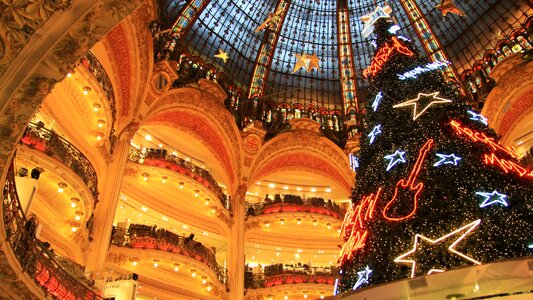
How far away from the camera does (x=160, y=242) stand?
20.3 meters

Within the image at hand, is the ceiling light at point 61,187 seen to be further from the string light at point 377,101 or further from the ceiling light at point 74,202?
the string light at point 377,101

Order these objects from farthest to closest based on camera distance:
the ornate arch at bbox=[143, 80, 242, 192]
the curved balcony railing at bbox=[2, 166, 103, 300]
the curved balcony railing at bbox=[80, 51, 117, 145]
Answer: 1. the ornate arch at bbox=[143, 80, 242, 192]
2. the curved balcony railing at bbox=[80, 51, 117, 145]
3. the curved balcony railing at bbox=[2, 166, 103, 300]

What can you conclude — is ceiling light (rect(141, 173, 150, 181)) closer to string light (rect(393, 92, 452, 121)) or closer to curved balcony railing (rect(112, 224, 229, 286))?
curved balcony railing (rect(112, 224, 229, 286))

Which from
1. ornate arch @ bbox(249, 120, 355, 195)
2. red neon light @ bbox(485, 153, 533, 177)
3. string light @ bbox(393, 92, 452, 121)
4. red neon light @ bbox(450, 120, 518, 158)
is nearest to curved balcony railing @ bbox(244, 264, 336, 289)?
ornate arch @ bbox(249, 120, 355, 195)

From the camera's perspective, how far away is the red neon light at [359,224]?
9359 mm

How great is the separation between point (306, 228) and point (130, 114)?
1313 cm

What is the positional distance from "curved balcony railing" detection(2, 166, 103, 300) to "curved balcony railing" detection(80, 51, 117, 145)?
7.85 m

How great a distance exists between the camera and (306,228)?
92.2ft

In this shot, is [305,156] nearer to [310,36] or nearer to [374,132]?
[310,36]

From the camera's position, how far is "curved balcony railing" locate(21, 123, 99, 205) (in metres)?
14.2

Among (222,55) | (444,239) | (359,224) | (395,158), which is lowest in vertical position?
(444,239)

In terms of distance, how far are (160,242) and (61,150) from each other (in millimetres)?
6852

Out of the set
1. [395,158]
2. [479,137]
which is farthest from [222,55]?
[479,137]

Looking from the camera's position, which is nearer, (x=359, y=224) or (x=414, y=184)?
(x=414, y=184)
